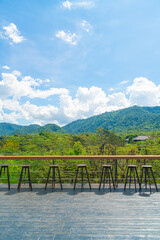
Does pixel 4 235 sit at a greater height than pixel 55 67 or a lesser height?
lesser

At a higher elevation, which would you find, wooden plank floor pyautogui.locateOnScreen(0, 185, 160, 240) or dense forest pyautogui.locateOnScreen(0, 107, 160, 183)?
dense forest pyautogui.locateOnScreen(0, 107, 160, 183)

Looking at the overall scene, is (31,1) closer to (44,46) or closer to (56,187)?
(44,46)

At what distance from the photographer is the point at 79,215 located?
239 centimetres

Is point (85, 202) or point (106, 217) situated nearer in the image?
point (106, 217)

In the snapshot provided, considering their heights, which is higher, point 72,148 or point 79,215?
point 72,148

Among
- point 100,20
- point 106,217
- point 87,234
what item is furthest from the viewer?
point 100,20

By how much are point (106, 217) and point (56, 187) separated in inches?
73.1

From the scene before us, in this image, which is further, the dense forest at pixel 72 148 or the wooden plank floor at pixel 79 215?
the dense forest at pixel 72 148

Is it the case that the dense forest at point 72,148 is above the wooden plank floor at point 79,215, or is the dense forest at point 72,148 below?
above

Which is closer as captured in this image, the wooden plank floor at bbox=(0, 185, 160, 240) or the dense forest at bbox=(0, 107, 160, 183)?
the wooden plank floor at bbox=(0, 185, 160, 240)

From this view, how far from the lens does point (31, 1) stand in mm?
5691

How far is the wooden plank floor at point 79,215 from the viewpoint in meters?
1.93

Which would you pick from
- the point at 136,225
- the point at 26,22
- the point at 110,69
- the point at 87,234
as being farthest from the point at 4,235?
the point at 110,69

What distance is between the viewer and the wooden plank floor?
6.35 feet
